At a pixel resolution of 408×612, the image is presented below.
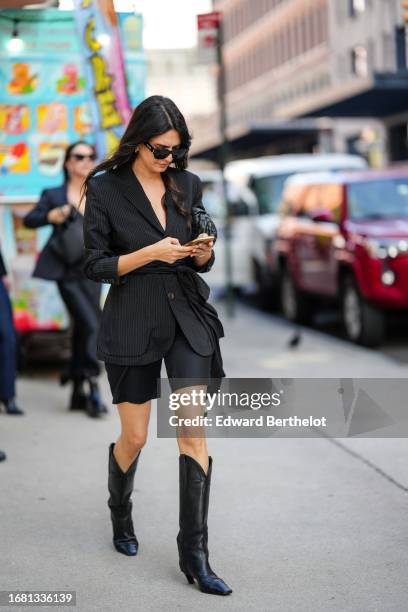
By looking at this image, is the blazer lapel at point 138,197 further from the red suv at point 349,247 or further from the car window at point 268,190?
the car window at point 268,190

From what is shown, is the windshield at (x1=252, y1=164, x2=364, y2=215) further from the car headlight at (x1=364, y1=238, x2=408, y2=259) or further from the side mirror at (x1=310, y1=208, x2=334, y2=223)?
the car headlight at (x1=364, y1=238, x2=408, y2=259)

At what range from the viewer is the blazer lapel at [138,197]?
→ 4711mm

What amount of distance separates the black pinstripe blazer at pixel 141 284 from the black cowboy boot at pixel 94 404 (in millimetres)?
3662

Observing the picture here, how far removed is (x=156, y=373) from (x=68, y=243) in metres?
3.68

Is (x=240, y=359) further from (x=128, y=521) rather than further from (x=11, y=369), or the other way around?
(x=128, y=521)

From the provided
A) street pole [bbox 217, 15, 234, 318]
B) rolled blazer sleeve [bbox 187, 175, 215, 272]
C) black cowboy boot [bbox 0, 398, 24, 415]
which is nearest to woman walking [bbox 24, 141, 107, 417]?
black cowboy boot [bbox 0, 398, 24, 415]

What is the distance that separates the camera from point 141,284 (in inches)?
185

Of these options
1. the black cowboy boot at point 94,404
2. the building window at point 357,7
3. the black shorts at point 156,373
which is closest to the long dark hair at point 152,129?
the black shorts at point 156,373

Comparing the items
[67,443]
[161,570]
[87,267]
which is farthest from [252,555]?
[67,443]

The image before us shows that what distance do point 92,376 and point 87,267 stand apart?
3868mm

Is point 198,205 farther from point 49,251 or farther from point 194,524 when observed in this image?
point 49,251

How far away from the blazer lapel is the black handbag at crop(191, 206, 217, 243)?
0.30ft

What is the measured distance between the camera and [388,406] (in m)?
8.29

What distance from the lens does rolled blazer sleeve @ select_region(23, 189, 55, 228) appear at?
28.0ft
